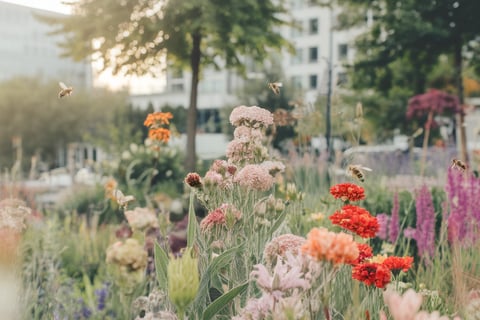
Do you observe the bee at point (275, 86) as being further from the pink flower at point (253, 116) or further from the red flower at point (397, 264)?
the red flower at point (397, 264)

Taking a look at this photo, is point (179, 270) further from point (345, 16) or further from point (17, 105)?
point (17, 105)

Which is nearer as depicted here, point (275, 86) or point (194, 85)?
point (275, 86)

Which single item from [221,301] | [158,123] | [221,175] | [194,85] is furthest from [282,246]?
[194,85]

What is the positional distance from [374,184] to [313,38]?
37.6 m

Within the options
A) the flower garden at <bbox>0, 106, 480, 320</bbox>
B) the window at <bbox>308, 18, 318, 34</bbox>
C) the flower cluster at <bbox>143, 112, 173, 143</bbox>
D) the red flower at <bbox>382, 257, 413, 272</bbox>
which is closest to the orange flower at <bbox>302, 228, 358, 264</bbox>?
the flower garden at <bbox>0, 106, 480, 320</bbox>

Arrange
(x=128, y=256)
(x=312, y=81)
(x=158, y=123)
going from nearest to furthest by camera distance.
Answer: (x=128, y=256) < (x=158, y=123) < (x=312, y=81)

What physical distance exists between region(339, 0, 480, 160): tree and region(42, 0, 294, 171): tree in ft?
6.47

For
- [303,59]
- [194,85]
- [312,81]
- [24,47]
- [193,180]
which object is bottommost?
[193,180]

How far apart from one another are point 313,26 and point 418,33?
3362 centimetres

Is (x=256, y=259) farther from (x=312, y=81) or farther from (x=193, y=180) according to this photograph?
(x=312, y=81)

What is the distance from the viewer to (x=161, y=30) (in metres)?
9.83

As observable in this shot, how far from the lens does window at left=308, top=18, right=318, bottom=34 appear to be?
4266cm

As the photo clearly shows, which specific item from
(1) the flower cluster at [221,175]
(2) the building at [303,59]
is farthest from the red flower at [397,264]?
(2) the building at [303,59]

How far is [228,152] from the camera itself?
94.3 inches
